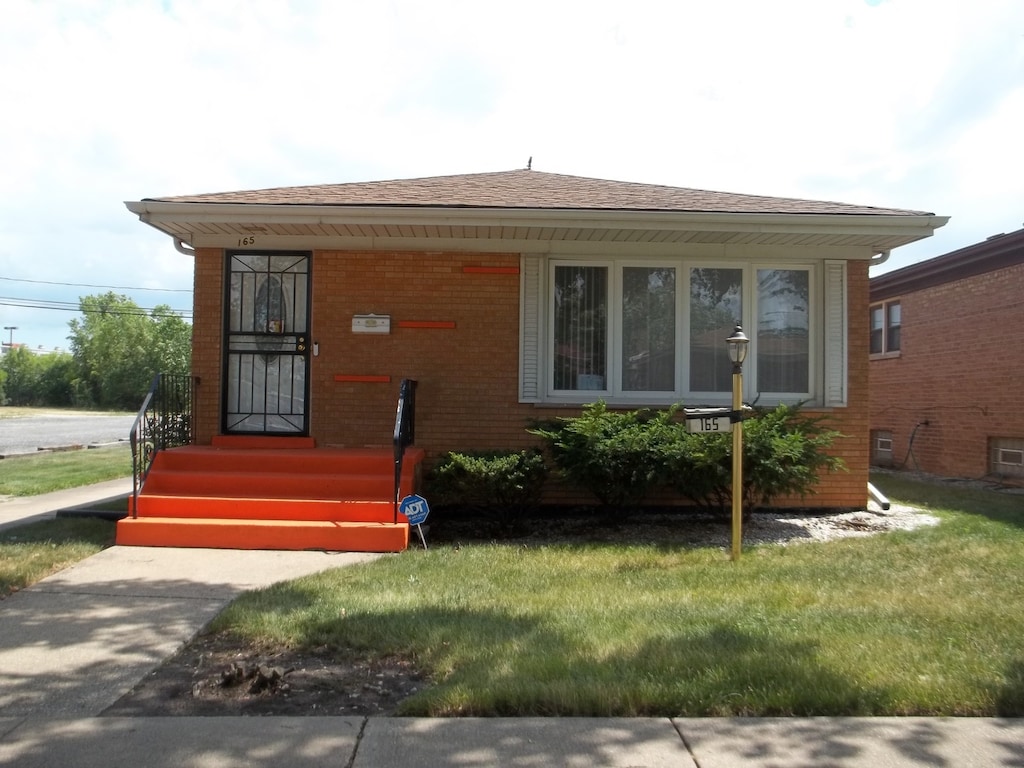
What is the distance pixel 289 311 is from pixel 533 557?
4229mm

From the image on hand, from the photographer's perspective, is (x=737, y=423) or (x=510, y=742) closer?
(x=510, y=742)

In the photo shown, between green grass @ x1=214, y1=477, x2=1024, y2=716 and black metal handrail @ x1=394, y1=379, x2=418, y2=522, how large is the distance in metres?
0.76

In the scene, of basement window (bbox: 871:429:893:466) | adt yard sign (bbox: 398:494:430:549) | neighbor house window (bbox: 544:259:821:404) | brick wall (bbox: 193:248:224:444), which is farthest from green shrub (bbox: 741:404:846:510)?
basement window (bbox: 871:429:893:466)

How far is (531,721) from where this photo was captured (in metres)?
3.80

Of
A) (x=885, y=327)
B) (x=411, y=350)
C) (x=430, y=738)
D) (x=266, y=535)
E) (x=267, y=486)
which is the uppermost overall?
(x=885, y=327)

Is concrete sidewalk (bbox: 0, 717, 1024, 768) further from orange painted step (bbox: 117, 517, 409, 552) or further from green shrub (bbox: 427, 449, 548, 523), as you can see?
green shrub (bbox: 427, 449, 548, 523)

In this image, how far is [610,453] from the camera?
25.6 ft

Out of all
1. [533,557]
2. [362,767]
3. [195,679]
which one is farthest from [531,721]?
[533,557]

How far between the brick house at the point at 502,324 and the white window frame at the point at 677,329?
0.02 m

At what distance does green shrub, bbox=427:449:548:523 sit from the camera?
7.89m

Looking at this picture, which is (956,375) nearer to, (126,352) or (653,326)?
(653,326)

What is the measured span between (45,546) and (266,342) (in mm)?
3075

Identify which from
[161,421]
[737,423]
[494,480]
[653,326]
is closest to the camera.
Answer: [737,423]

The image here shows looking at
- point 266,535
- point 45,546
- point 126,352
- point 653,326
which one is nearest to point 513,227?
point 653,326
